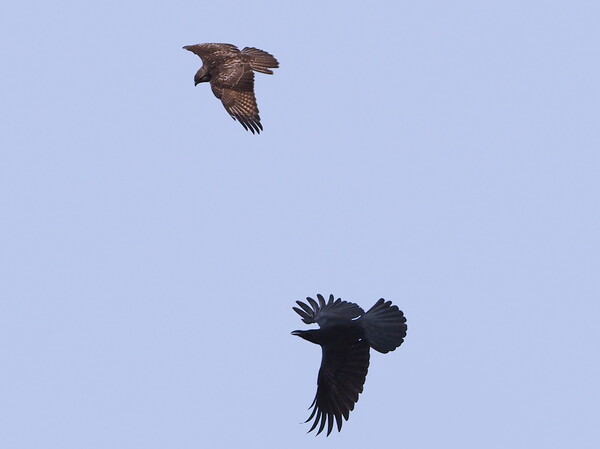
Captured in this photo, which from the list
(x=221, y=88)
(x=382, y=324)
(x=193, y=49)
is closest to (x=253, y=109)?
(x=221, y=88)

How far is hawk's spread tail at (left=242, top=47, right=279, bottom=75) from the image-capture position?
17.6 m

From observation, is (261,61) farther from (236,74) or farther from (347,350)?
(347,350)

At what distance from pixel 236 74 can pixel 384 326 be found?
5.26 m

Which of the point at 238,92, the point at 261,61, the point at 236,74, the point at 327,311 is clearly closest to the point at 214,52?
the point at 261,61

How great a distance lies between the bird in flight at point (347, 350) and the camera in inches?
551

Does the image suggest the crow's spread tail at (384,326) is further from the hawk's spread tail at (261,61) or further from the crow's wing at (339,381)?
the hawk's spread tail at (261,61)

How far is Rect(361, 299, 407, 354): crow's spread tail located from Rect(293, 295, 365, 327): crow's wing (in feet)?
1.59

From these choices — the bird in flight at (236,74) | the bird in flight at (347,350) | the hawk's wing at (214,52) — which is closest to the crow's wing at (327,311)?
the bird in flight at (347,350)

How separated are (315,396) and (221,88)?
5.42 meters

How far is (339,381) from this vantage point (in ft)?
46.1

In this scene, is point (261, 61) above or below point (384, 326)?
above

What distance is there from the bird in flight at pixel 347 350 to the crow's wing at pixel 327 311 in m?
0.32

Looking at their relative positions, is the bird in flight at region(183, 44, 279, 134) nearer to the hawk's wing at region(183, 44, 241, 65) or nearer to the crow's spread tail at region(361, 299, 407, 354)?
the hawk's wing at region(183, 44, 241, 65)

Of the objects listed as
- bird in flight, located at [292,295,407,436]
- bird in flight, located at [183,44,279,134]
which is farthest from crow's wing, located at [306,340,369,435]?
bird in flight, located at [183,44,279,134]
